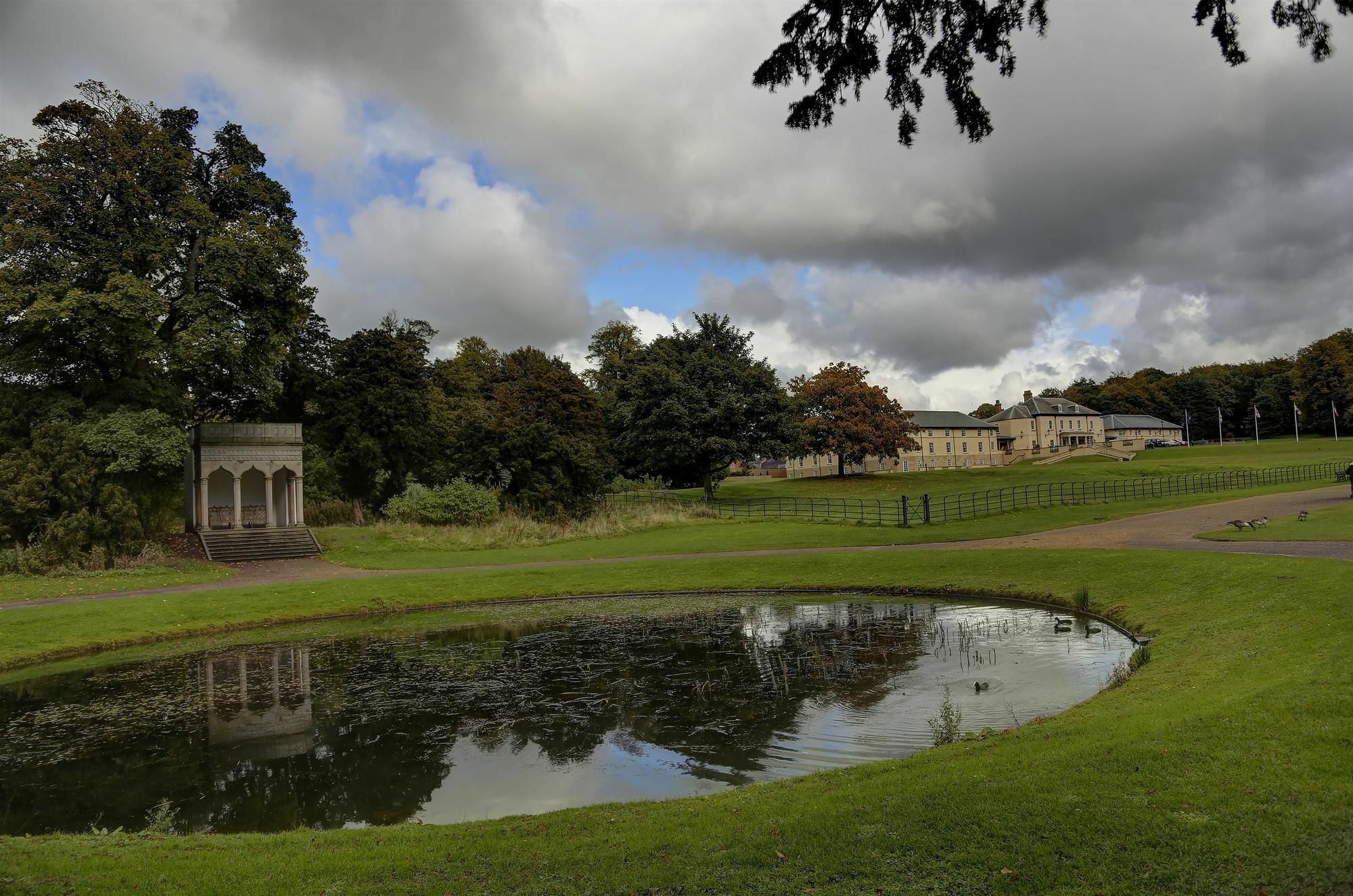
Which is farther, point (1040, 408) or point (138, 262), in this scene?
point (1040, 408)

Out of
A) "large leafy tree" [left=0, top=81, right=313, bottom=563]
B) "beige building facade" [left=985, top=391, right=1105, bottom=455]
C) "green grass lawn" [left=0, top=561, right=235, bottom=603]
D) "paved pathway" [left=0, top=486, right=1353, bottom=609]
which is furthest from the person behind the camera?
"beige building facade" [left=985, top=391, right=1105, bottom=455]

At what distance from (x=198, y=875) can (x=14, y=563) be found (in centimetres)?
2744

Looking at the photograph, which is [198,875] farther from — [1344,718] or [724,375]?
[724,375]

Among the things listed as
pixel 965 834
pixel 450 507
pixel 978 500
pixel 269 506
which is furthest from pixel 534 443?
pixel 965 834

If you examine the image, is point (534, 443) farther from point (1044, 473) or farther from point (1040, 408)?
point (1040, 408)

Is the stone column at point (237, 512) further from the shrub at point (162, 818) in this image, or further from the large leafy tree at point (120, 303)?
the shrub at point (162, 818)

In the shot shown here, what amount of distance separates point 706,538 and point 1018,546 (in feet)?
43.7

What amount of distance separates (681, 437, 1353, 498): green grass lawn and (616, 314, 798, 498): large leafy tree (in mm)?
5346

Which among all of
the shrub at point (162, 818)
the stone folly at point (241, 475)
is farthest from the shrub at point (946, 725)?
the stone folly at point (241, 475)

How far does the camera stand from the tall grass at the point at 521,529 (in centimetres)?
3453

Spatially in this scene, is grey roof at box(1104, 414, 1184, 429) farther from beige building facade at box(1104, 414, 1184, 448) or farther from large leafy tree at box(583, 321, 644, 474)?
large leafy tree at box(583, 321, 644, 474)

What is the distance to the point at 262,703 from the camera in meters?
13.5

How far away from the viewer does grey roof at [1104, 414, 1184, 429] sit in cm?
11644

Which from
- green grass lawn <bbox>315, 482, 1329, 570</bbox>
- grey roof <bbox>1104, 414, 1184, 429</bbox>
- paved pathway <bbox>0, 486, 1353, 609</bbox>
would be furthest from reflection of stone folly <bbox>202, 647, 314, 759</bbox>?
grey roof <bbox>1104, 414, 1184, 429</bbox>
